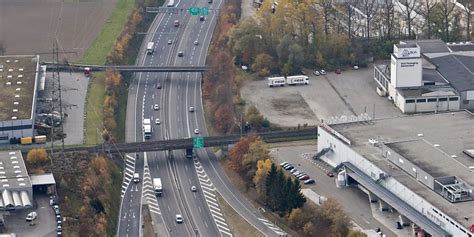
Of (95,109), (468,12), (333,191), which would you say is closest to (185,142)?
(95,109)

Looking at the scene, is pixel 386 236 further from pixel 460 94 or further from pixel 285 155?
pixel 460 94

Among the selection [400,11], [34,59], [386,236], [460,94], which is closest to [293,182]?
[386,236]

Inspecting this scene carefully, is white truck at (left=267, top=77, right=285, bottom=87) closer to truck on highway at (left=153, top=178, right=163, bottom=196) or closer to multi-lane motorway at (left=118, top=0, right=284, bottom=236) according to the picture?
multi-lane motorway at (left=118, top=0, right=284, bottom=236)

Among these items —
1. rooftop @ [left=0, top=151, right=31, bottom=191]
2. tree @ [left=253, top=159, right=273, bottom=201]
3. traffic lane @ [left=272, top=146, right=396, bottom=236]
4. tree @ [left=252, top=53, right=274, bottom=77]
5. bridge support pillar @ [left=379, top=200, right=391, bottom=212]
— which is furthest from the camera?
tree @ [left=252, top=53, right=274, bottom=77]

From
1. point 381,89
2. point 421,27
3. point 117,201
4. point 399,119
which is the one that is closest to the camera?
point 117,201

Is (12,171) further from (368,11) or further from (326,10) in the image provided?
(368,11)

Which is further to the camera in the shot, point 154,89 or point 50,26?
point 50,26

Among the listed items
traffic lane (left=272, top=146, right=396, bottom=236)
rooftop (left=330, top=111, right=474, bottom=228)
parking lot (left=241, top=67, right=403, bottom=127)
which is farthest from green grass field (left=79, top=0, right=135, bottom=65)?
rooftop (left=330, top=111, right=474, bottom=228)
